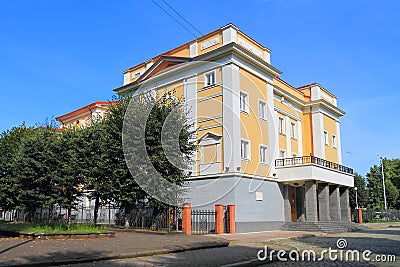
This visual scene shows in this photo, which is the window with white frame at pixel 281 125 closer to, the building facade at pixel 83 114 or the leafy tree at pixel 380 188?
the building facade at pixel 83 114

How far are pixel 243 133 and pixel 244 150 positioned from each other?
110 centimetres

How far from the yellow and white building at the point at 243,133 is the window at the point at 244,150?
0.21ft

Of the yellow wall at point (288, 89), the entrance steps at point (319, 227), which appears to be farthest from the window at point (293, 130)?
the entrance steps at point (319, 227)

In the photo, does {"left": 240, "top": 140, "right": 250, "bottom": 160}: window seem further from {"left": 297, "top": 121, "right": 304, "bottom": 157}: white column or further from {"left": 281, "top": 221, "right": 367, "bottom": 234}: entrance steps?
{"left": 297, "top": 121, "right": 304, "bottom": 157}: white column

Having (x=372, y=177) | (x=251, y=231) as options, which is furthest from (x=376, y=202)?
(x=251, y=231)

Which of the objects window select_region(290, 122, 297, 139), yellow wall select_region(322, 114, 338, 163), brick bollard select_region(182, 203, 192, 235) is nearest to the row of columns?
yellow wall select_region(322, 114, 338, 163)

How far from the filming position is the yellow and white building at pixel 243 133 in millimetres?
A: 22797

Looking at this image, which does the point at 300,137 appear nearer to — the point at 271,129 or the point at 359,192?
the point at 271,129

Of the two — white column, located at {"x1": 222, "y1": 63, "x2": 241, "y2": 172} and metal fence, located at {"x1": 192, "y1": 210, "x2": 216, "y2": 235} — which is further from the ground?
white column, located at {"x1": 222, "y1": 63, "x2": 241, "y2": 172}

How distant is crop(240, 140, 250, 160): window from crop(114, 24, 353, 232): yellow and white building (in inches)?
2.6

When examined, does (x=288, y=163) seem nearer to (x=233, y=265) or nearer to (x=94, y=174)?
(x=94, y=174)

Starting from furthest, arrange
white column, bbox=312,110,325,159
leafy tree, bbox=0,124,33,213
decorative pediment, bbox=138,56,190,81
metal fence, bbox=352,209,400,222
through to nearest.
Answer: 1. metal fence, bbox=352,209,400,222
2. white column, bbox=312,110,325,159
3. decorative pediment, bbox=138,56,190,81
4. leafy tree, bbox=0,124,33,213

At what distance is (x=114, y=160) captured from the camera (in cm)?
1986

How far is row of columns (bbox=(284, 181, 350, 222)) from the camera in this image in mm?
25562
